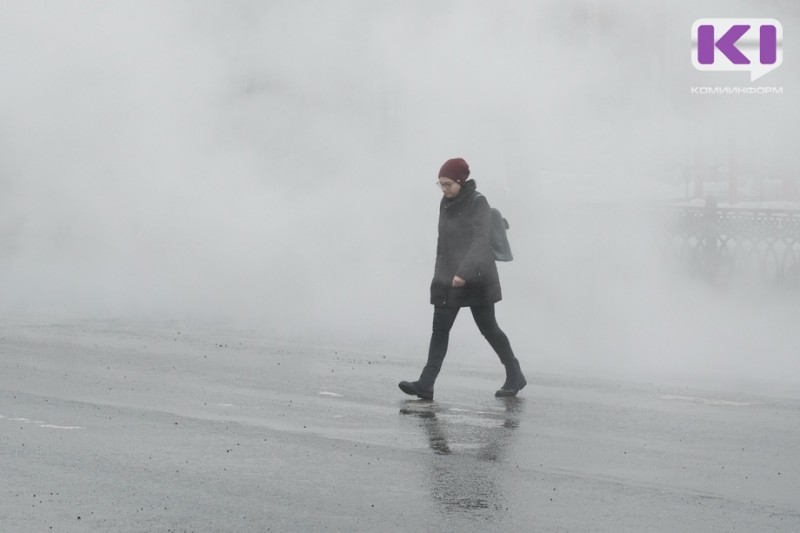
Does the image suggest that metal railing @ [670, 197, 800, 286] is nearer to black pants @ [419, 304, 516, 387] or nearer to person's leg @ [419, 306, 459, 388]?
black pants @ [419, 304, 516, 387]

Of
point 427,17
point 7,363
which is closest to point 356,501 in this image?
point 7,363

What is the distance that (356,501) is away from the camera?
7.16 metres

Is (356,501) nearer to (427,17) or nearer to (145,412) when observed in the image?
(145,412)

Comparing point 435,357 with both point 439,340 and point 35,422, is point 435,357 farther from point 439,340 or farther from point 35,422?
point 35,422

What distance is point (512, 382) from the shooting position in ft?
35.3

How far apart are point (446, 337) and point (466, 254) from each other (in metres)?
0.55

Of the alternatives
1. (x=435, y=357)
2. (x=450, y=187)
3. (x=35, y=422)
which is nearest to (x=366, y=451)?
(x=35, y=422)

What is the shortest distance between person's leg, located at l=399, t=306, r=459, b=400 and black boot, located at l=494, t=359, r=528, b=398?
0.44m

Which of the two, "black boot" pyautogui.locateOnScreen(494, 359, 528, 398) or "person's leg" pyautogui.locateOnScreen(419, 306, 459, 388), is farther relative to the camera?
"black boot" pyautogui.locateOnScreen(494, 359, 528, 398)

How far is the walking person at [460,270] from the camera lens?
10516 millimetres

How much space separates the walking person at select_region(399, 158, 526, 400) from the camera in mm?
10516

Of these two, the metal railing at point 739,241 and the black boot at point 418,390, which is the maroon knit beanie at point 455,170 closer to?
the black boot at point 418,390

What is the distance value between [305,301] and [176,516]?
36.6 ft

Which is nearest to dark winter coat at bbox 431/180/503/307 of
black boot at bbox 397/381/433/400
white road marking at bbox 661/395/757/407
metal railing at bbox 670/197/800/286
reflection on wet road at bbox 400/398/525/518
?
black boot at bbox 397/381/433/400
